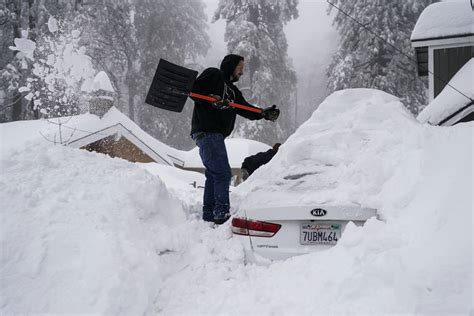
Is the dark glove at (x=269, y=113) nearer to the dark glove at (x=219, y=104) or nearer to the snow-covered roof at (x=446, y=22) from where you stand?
the dark glove at (x=219, y=104)

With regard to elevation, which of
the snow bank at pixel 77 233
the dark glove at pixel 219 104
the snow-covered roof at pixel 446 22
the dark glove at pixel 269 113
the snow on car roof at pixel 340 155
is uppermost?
the snow-covered roof at pixel 446 22

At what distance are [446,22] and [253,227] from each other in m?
9.93

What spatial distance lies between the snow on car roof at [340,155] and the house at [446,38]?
681 cm

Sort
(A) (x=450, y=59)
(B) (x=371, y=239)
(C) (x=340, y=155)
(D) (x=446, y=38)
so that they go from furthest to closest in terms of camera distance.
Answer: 1. (A) (x=450, y=59)
2. (D) (x=446, y=38)
3. (C) (x=340, y=155)
4. (B) (x=371, y=239)

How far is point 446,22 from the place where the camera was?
1045 centimetres

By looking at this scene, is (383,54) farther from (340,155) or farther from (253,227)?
(253,227)

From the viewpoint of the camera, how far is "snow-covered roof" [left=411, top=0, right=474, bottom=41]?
1002 cm

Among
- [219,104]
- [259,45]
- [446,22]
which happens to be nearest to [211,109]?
[219,104]

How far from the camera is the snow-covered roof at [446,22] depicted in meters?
10.0

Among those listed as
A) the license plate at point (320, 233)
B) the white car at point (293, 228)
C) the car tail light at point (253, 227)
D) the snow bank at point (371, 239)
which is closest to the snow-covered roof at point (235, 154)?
the snow bank at point (371, 239)

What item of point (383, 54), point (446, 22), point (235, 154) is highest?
point (383, 54)

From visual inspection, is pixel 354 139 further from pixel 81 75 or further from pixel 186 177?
pixel 81 75

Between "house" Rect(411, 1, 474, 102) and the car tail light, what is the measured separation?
8.68m

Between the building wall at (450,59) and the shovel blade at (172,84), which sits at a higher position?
the building wall at (450,59)
